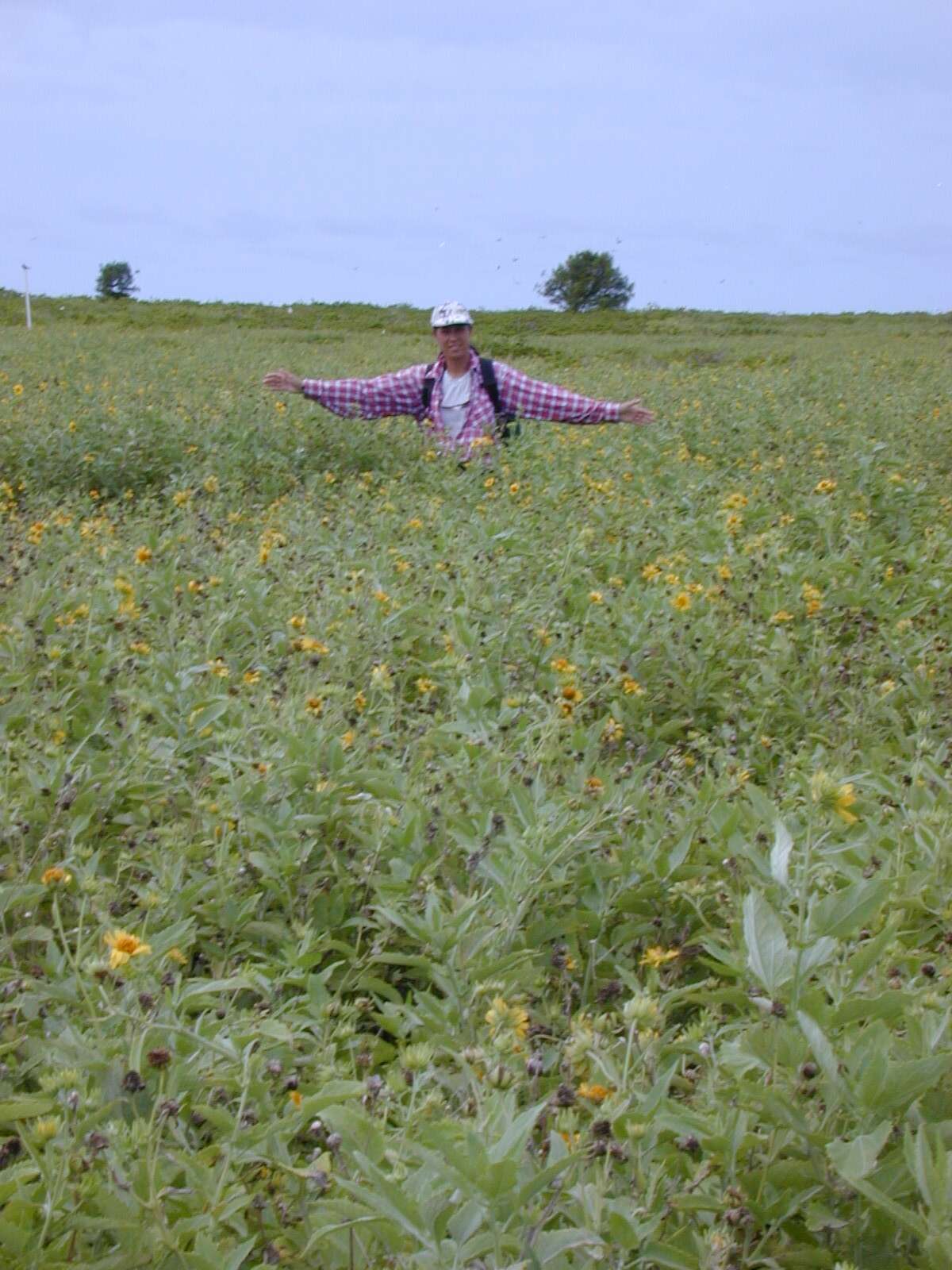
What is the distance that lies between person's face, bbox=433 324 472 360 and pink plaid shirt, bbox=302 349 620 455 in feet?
0.34

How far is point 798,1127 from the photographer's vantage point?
1275 millimetres

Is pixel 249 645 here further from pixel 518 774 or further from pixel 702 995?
pixel 702 995

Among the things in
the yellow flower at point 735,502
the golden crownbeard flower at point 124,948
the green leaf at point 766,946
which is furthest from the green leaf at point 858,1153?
the yellow flower at point 735,502

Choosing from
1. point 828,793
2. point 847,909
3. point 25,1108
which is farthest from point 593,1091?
point 25,1108

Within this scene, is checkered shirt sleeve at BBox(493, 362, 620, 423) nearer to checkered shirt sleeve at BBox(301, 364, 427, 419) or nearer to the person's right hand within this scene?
checkered shirt sleeve at BBox(301, 364, 427, 419)

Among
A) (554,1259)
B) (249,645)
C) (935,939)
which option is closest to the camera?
(554,1259)

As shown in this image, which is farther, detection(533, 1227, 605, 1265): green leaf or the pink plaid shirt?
the pink plaid shirt

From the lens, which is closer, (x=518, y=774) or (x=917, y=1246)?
(x=917, y=1246)

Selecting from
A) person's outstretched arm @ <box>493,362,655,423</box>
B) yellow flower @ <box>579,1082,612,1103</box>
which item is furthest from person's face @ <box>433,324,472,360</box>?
yellow flower @ <box>579,1082,612,1103</box>

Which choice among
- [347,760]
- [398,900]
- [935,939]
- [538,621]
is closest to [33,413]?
[538,621]

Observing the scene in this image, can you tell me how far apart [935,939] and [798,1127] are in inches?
32.6

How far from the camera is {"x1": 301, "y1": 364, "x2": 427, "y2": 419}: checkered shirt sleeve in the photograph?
6520mm

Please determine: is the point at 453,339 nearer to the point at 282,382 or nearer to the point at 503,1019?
the point at 282,382

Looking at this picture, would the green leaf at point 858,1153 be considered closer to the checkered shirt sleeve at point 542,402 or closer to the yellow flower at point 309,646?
the yellow flower at point 309,646
